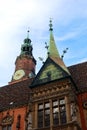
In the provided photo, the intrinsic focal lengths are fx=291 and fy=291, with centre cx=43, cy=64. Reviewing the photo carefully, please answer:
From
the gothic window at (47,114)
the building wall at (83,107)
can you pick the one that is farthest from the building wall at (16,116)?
the building wall at (83,107)

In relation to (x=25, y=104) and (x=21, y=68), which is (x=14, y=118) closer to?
(x=25, y=104)

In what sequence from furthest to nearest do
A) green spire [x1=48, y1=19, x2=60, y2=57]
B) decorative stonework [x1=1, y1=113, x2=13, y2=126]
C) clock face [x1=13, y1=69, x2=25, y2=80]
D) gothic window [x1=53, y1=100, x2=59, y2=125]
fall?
clock face [x1=13, y1=69, x2=25, y2=80] < green spire [x1=48, y1=19, x2=60, y2=57] < decorative stonework [x1=1, y1=113, x2=13, y2=126] < gothic window [x1=53, y1=100, x2=59, y2=125]

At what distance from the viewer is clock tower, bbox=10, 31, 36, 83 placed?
2247 inches

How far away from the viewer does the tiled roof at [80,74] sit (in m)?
24.7

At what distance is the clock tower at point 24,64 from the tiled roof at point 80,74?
28316mm

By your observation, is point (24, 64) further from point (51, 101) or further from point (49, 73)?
point (51, 101)

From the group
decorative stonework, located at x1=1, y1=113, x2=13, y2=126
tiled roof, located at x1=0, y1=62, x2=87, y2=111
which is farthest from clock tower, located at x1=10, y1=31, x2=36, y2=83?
decorative stonework, located at x1=1, y1=113, x2=13, y2=126

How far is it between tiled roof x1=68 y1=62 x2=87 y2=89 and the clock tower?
2832 cm

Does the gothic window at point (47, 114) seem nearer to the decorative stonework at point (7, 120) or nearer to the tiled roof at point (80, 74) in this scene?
the tiled roof at point (80, 74)

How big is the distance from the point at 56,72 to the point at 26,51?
127 ft

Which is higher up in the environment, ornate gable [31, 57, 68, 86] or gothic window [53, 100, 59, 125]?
ornate gable [31, 57, 68, 86]

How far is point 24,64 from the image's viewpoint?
59125 millimetres

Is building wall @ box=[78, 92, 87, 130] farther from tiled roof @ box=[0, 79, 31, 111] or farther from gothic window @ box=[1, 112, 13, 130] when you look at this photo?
gothic window @ box=[1, 112, 13, 130]

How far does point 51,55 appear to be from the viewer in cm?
2653
